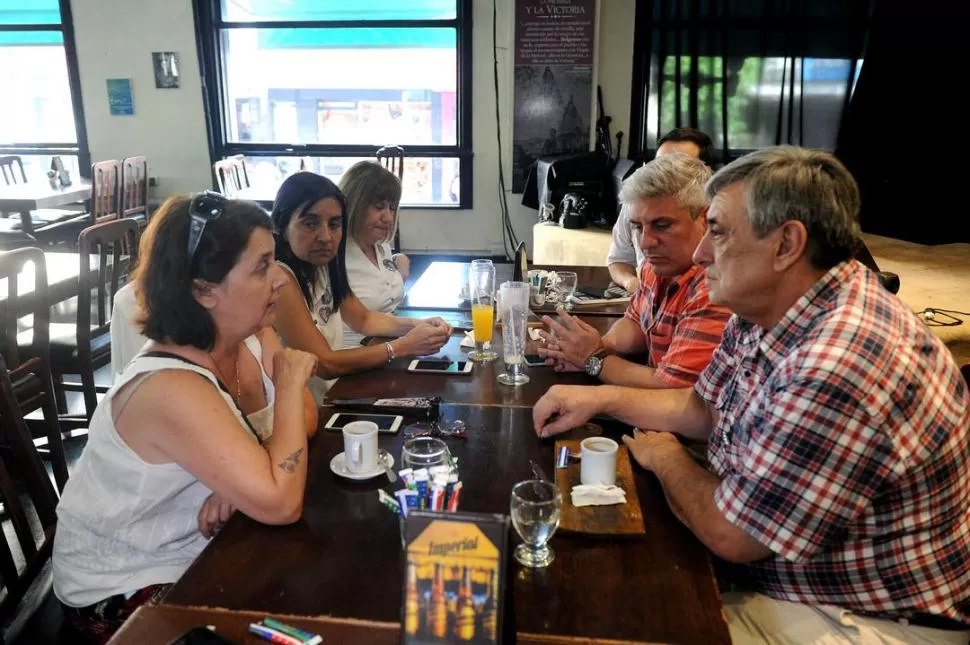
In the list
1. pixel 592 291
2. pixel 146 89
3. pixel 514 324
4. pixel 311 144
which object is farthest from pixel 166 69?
pixel 514 324

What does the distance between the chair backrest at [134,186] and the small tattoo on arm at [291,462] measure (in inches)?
196

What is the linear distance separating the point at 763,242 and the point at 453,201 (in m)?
5.25

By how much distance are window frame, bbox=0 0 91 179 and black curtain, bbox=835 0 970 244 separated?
6019 millimetres

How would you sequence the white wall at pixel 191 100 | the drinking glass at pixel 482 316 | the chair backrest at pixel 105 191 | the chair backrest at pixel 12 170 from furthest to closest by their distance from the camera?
the chair backrest at pixel 12 170
the white wall at pixel 191 100
the chair backrest at pixel 105 191
the drinking glass at pixel 482 316

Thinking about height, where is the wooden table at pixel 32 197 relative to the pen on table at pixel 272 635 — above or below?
above

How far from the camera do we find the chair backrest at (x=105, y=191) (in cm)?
507

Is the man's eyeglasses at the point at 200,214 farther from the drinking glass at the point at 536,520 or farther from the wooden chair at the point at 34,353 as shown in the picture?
the wooden chair at the point at 34,353

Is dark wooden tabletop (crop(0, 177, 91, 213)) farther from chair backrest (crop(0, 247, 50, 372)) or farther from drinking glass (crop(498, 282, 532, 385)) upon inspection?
drinking glass (crop(498, 282, 532, 385))

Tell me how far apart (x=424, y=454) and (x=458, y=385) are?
52 cm

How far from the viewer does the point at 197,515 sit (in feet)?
4.19

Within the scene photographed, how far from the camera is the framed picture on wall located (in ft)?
19.5

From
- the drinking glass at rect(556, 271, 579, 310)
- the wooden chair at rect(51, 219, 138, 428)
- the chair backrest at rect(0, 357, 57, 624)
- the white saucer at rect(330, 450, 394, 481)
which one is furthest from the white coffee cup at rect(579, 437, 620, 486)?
the wooden chair at rect(51, 219, 138, 428)

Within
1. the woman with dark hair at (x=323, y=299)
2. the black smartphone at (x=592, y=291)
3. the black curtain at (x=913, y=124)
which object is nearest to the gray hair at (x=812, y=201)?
the woman with dark hair at (x=323, y=299)

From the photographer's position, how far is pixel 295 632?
875 mm
